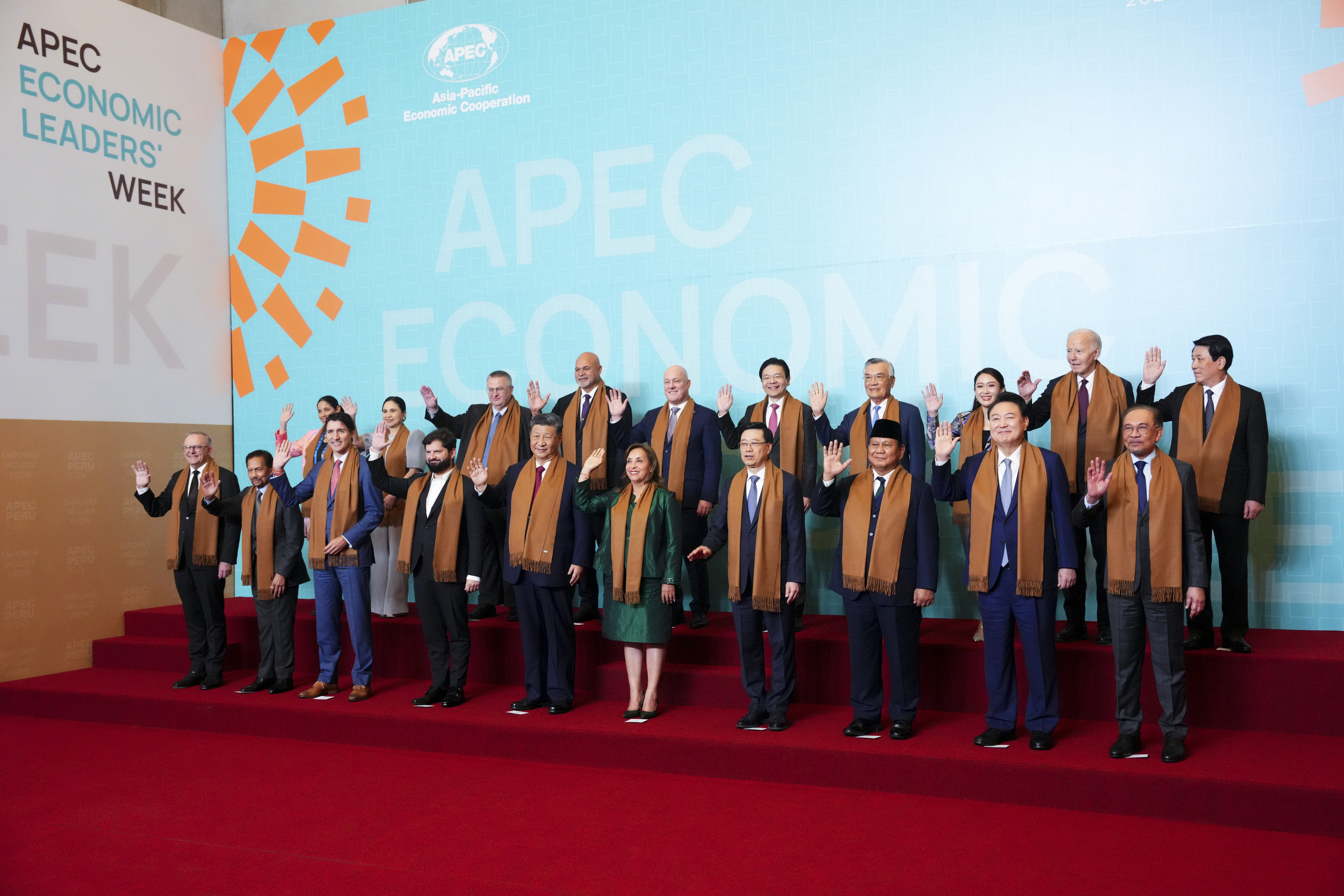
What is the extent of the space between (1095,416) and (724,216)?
2831 millimetres

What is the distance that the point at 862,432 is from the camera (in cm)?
571

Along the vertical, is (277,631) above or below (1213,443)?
below

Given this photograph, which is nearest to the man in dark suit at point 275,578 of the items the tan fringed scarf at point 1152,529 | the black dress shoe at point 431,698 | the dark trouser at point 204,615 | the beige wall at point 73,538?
the dark trouser at point 204,615

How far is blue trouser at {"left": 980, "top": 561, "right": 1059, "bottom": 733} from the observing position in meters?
4.35

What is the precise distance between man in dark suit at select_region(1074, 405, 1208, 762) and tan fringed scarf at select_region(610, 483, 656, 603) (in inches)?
80.9

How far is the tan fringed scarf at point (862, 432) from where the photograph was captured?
5.62 m

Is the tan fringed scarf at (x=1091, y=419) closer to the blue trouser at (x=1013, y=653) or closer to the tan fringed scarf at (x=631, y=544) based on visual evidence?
the blue trouser at (x=1013, y=653)

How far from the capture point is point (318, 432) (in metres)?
6.66

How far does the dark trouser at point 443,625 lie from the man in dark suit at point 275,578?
79cm

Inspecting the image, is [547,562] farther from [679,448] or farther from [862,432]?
[862,432]

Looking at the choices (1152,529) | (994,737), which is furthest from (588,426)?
(1152,529)

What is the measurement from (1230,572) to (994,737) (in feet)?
5.14

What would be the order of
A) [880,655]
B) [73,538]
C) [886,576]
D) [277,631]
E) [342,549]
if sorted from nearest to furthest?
[886,576], [880,655], [342,549], [277,631], [73,538]

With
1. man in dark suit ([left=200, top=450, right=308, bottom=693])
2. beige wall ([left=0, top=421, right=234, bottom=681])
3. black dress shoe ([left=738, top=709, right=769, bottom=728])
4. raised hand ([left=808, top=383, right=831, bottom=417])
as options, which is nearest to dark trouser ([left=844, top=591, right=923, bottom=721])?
black dress shoe ([left=738, top=709, right=769, bottom=728])
